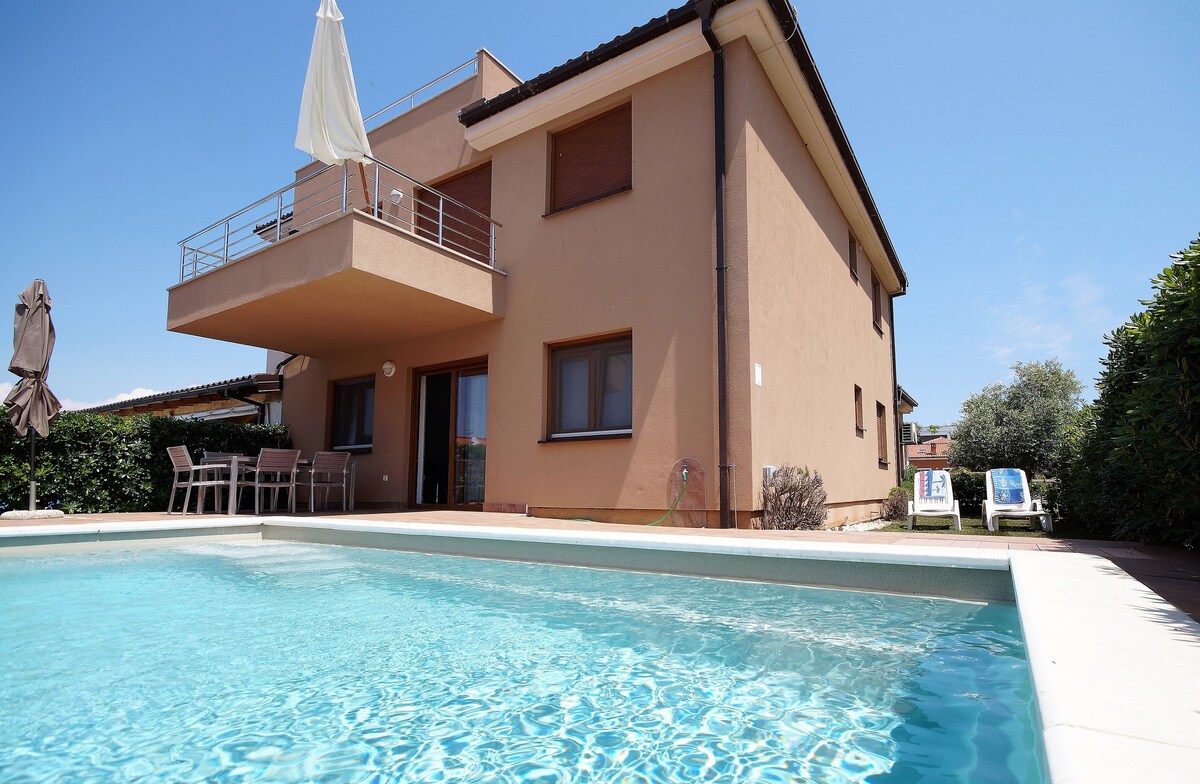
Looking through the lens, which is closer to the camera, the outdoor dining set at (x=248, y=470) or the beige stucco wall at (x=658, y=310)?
the beige stucco wall at (x=658, y=310)

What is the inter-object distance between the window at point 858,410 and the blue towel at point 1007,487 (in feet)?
10.4

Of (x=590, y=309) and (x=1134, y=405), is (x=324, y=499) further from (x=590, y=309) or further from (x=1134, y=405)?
(x=1134, y=405)

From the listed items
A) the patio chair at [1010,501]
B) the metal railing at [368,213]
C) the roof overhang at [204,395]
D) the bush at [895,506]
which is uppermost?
the metal railing at [368,213]

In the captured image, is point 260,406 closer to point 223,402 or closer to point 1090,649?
point 223,402

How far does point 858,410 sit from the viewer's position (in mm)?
12852

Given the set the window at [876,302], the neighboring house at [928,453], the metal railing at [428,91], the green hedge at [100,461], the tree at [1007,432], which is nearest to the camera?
the green hedge at [100,461]

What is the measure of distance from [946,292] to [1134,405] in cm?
1648

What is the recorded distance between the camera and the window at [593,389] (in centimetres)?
852

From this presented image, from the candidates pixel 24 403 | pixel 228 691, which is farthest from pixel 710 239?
pixel 24 403

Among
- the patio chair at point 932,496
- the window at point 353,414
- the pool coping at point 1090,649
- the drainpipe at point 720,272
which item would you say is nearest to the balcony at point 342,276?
the window at point 353,414

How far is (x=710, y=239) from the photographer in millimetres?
7887

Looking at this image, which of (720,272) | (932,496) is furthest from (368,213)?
(932,496)

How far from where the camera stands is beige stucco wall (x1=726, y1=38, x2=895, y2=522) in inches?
306

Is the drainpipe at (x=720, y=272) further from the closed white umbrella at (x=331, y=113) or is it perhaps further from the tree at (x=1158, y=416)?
the closed white umbrella at (x=331, y=113)
